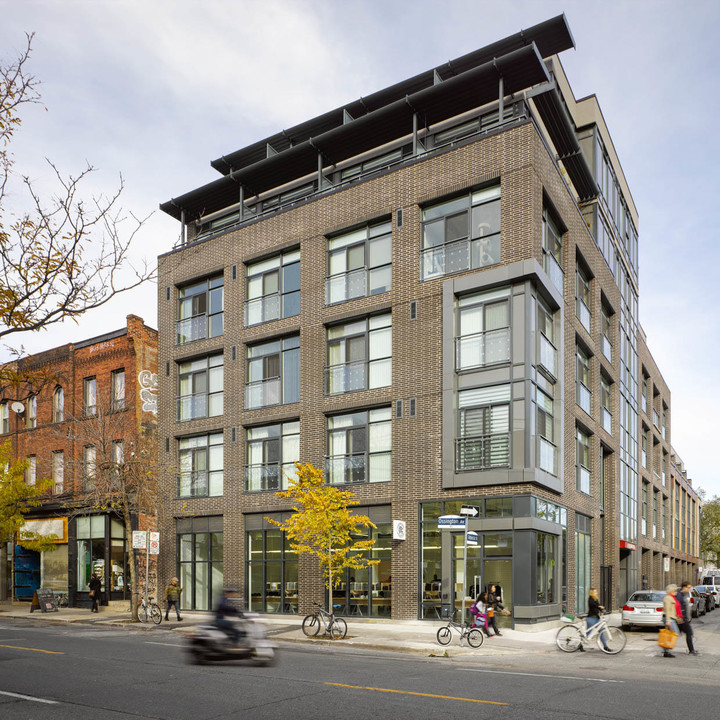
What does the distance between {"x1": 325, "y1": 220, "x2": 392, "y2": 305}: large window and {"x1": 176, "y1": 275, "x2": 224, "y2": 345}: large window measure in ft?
20.7

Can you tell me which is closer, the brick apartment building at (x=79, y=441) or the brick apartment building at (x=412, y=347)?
the brick apartment building at (x=412, y=347)

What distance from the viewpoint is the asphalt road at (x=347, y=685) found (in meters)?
10.9

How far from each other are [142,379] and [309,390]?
31.2ft

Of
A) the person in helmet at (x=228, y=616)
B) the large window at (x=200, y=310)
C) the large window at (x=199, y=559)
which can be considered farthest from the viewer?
the large window at (x=200, y=310)

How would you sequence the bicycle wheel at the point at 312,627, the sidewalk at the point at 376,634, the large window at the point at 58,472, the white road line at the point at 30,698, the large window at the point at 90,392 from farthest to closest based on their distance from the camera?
the large window at the point at 58,472 < the large window at the point at 90,392 < the bicycle wheel at the point at 312,627 < the sidewalk at the point at 376,634 < the white road line at the point at 30,698

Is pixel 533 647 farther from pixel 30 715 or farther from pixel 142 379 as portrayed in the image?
pixel 142 379

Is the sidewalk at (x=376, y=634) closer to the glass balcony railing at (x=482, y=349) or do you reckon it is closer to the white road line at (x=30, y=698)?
the white road line at (x=30, y=698)

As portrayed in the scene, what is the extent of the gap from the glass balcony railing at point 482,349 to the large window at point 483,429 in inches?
35.6

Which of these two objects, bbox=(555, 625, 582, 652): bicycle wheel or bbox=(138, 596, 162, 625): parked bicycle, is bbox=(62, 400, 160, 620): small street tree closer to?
bbox=(138, 596, 162, 625): parked bicycle

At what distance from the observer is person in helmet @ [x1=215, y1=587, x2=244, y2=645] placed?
12.7m

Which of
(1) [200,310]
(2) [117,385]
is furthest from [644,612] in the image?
(2) [117,385]

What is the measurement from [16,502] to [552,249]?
2607 cm

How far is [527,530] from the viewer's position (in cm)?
2498

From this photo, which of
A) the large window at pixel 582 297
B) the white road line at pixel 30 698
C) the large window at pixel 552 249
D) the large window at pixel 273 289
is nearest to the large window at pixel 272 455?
the large window at pixel 273 289
